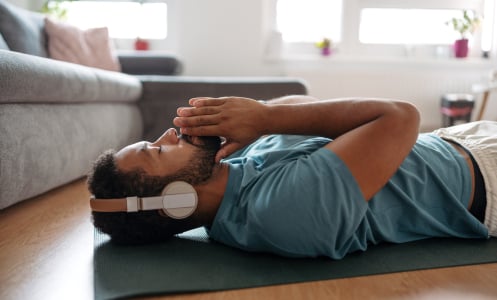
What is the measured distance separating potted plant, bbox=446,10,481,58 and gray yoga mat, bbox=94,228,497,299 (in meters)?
3.73

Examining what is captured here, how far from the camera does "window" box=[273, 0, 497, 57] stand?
4.35 metres

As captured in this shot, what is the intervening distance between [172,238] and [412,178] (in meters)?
0.63

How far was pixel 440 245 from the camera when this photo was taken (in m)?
1.10

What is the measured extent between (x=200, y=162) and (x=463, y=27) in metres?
4.08

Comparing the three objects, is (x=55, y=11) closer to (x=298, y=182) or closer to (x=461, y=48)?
(x=298, y=182)

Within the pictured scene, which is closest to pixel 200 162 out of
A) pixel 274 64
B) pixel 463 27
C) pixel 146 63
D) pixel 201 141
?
pixel 201 141

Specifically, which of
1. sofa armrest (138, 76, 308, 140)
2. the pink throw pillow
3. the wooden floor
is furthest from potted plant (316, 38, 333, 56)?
the wooden floor

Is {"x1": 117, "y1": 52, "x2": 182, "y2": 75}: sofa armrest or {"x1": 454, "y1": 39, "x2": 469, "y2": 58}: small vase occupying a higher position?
{"x1": 454, "y1": 39, "x2": 469, "y2": 58}: small vase

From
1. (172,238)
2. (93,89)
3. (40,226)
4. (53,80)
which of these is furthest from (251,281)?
(93,89)

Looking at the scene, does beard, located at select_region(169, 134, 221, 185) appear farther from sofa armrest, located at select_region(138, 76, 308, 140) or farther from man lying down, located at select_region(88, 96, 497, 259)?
sofa armrest, located at select_region(138, 76, 308, 140)

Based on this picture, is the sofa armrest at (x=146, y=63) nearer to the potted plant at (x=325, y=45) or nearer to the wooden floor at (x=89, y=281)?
the potted plant at (x=325, y=45)

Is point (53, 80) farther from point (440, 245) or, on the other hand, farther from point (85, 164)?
point (440, 245)

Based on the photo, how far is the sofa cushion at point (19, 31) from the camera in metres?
2.31

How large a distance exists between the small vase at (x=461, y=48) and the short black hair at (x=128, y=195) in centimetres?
414
